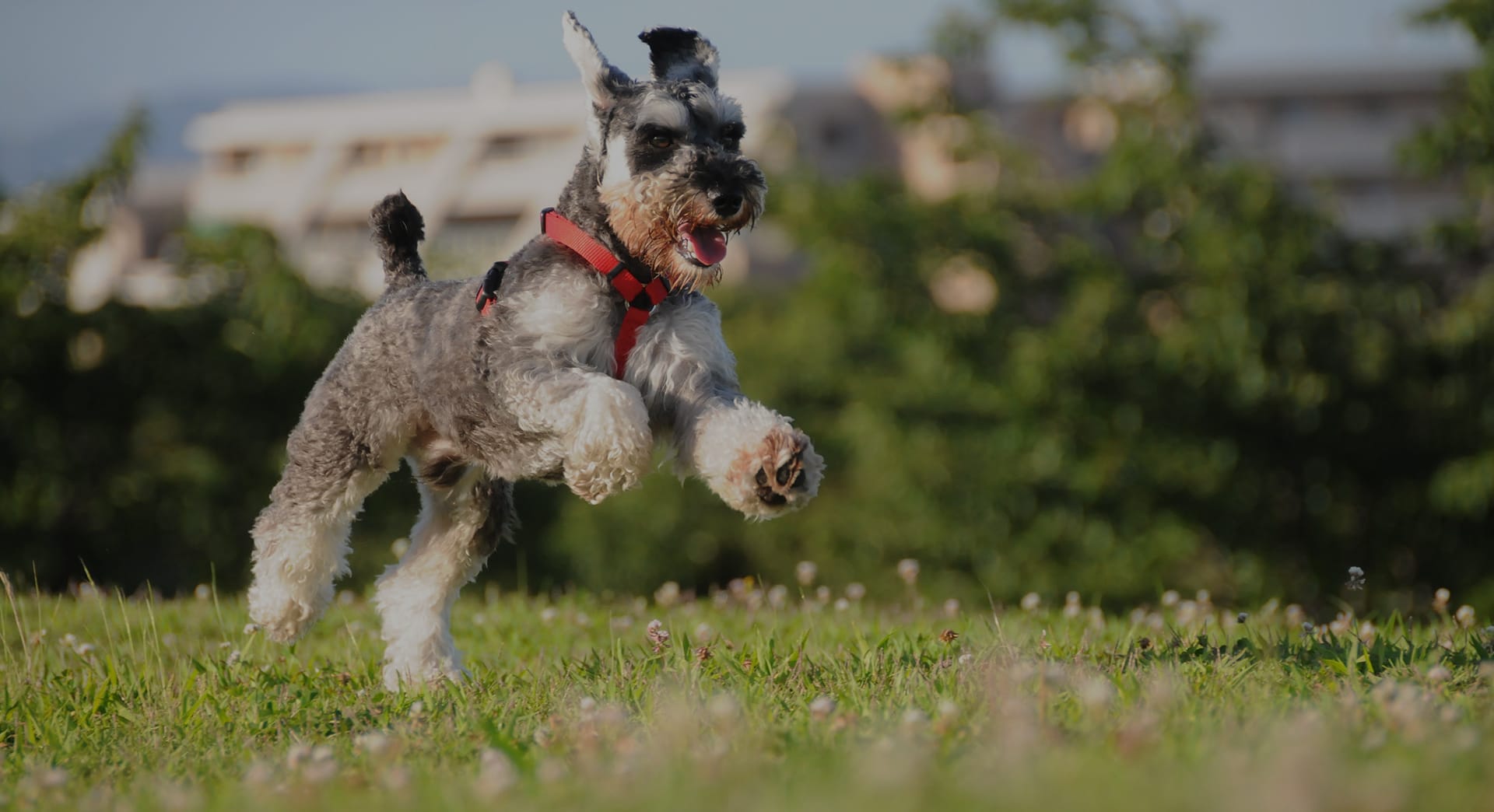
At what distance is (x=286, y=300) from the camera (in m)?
20.1

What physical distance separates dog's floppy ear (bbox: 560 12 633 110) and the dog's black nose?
2.31ft

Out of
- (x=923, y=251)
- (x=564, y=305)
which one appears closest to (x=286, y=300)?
(x=923, y=251)

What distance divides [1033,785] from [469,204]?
6012 cm

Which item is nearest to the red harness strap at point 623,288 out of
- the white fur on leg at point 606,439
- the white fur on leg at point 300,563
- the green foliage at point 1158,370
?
the white fur on leg at point 606,439

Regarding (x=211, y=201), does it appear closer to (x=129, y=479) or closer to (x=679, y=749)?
(x=129, y=479)

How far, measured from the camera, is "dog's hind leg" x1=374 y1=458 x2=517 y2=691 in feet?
21.5

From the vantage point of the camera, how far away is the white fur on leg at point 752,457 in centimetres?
500

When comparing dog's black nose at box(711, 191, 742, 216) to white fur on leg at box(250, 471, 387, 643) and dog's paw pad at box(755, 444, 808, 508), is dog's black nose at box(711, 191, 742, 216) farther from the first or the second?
white fur on leg at box(250, 471, 387, 643)

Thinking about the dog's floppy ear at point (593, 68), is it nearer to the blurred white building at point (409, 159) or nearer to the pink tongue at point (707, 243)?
the pink tongue at point (707, 243)

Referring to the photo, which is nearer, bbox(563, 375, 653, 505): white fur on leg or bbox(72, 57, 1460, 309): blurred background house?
bbox(563, 375, 653, 505): white fur on leg

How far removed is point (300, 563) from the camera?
261 inches

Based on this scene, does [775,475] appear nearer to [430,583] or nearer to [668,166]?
[668,166]

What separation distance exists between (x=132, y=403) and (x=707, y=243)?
1595 cm

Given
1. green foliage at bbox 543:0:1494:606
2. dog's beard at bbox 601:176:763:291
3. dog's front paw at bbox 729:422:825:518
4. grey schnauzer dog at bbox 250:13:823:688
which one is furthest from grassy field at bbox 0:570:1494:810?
green foliage at bbox 543:0:1494:606
